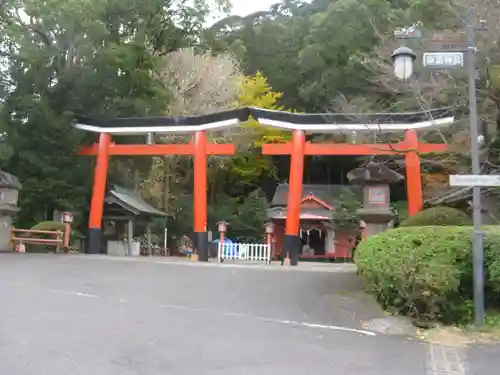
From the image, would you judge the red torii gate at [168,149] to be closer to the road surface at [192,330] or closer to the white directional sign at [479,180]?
the road surface at [192,330]

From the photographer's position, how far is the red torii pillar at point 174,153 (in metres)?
20.0

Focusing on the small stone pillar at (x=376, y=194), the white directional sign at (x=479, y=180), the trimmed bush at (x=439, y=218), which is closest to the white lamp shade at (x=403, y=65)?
the white directional sign at (x=479, y=180)

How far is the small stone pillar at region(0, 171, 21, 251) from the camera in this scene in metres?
18.6

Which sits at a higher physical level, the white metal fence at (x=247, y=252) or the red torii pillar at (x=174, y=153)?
the red torii pillar at (x=174, y=153)

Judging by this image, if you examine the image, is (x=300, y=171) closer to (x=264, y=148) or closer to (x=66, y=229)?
(x=264, y=148)

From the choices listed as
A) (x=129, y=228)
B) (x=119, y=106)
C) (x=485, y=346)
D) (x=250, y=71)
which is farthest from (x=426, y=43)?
(x=250, y=71)

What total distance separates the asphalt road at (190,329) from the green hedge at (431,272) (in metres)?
0.66

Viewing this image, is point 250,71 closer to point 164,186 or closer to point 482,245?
A: point 164,186

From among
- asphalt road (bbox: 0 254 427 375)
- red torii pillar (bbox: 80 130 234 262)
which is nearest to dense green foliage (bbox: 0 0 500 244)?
red torii pillar (bbox: 80 130 234 262)

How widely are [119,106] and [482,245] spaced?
1925 cm

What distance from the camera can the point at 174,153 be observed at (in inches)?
822

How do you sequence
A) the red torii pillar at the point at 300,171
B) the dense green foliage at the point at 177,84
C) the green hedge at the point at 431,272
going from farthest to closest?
the red torii pillar at the point at 300,171
the dense green foliage at the point at 177,84
the green hedge at the point at 431,272

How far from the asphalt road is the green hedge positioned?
655mm

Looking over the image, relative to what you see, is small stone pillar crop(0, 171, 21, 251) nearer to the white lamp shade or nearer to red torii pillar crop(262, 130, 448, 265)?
red torii pillar crop(262, 130, 448, 265)
